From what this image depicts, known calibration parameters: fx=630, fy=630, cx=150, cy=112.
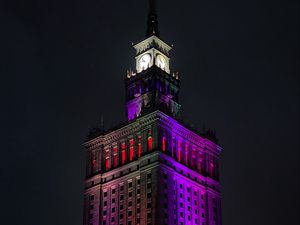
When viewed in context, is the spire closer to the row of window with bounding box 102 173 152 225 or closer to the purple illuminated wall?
the purple illuminated wall

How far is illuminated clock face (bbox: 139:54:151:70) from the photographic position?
6009 inches

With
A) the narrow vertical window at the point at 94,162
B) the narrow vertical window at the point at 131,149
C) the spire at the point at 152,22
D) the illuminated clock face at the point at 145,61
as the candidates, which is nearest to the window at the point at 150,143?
Result: the narrow vertical window at the point at 131,149

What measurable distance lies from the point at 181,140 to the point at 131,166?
41.5ft

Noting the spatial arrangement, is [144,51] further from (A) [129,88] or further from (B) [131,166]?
(B) [131,166]

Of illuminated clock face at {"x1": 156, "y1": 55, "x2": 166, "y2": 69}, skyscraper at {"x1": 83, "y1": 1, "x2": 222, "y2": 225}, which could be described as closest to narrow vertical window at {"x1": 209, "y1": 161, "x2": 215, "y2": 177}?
skyscraper at {"x1": 83, "y1": 1, "x2": 222, "y2": 225}

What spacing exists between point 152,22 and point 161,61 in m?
12.0

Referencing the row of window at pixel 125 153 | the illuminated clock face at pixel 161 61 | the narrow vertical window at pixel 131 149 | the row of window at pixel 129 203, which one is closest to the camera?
the row of window at pixel 129 203

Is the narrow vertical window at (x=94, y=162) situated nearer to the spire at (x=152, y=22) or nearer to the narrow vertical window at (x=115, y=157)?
the narrow vertical window at (x=115, y=157)

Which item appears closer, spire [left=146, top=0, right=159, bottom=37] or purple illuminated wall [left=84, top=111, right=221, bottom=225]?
purple illuminated wall [left=84, top=111, right=221, bottom=225]

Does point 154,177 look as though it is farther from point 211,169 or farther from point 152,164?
point 211,169

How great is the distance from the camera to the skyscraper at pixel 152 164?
128375mm

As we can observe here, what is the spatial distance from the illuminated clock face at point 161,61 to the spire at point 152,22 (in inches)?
234

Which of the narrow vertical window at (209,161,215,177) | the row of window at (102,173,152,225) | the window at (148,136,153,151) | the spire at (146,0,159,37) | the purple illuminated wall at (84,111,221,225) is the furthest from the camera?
A: the spire at (146,0,159,37)

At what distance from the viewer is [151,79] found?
14725 centimetres
